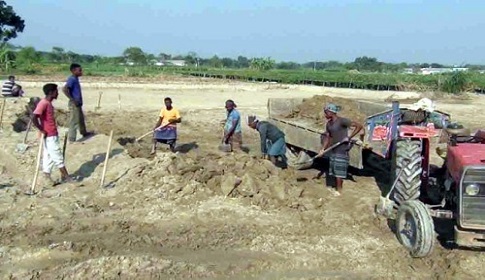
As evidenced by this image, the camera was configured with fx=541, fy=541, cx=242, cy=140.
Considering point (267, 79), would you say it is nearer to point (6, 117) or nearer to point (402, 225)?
point (6, 117)

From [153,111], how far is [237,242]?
47.4 feet

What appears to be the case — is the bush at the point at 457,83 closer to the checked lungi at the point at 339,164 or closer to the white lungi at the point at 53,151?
the checked lungi at the point at 339,164

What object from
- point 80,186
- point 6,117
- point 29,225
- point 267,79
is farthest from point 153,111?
point 267,79

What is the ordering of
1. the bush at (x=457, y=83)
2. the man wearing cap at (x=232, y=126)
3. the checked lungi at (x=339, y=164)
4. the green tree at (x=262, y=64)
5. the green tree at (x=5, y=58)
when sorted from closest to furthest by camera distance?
the checked lungi at (x=339, y=164)
the man wearing cap at (x=232, y=126)
the bush at (x=457, y=83)
the green tree at (x=5, y=58)
the green tree at (x=262, y=64)

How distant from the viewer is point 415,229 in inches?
246

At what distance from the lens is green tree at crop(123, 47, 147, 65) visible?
318 feet

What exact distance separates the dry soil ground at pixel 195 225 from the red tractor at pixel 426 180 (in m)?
0.32

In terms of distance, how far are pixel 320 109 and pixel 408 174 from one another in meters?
4.82

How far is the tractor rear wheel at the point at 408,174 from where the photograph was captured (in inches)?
281

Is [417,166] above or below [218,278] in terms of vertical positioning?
above

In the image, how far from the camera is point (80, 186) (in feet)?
28.7

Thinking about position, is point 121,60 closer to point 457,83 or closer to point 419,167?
point 457,83

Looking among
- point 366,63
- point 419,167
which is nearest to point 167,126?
point 419,167

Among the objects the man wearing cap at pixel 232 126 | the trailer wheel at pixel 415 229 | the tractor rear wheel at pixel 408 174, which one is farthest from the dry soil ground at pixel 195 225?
the man wearing cap at pixel 232 126
